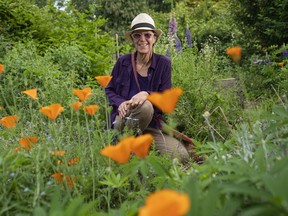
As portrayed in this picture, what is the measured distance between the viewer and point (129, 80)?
12.0ft

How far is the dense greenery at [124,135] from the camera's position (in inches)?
46.3

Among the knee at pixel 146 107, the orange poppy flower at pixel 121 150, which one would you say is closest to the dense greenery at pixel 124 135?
the orange poppy flower at pixel 121 150

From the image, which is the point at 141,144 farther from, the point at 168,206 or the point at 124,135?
the point at 124,135

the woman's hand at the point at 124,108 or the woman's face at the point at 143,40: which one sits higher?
the woman's face at the point at 143,40

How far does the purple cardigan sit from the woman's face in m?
0.14

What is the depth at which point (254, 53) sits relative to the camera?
6727 mm

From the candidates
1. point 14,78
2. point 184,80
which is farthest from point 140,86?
point 14,78

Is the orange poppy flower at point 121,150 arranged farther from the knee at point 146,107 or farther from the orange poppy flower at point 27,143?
the knee at point 146,107

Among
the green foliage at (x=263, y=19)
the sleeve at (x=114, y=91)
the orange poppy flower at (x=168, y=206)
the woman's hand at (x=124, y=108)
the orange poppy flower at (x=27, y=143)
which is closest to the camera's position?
the orange poppy flower at (x=168, y=206)

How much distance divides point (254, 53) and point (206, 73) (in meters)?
2.28

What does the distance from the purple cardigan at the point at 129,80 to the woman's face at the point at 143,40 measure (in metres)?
0.14

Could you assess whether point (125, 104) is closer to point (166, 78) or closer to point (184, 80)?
point (166, 78)

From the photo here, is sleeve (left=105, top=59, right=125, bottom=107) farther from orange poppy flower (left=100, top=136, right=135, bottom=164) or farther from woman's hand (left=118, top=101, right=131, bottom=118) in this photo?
orange poppy flower (left=100, top=136, right=135, bottom=164)

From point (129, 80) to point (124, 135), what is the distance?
61.8 inches
